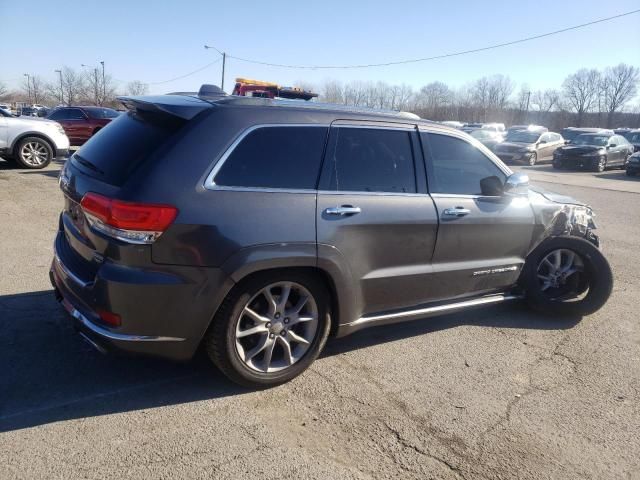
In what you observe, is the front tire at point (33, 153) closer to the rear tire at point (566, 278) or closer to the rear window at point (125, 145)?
the rear window at point (125, 145)

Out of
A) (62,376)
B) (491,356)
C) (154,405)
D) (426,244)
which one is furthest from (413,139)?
(62,376)

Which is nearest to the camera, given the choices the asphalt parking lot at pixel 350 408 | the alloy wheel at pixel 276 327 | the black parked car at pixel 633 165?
the asphalt parking lot at pixel 350 408

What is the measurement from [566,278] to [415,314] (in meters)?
1.93

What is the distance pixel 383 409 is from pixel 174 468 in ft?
4.14

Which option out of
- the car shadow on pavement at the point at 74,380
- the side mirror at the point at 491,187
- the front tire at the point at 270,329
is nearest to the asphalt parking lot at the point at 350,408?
the car shadow on pavement at the point at 74,380

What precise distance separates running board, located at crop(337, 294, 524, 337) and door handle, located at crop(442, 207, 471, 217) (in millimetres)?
709

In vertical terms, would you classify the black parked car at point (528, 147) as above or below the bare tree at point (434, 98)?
below

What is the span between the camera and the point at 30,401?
296 centimetres

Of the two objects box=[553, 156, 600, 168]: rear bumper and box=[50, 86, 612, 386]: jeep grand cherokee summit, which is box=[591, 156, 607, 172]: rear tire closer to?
box=[553, 156, 600, 168]: rear bumper

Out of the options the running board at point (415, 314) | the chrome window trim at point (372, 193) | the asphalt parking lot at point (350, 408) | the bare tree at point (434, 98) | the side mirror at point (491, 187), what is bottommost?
the asphalt parking lot at point (350, 408)

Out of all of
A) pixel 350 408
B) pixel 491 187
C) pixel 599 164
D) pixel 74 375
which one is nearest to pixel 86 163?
pixel 74 375

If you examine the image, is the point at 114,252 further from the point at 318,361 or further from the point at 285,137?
the point at 318,361

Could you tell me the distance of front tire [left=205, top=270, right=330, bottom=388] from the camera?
9.90ft

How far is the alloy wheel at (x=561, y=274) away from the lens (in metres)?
4.74
